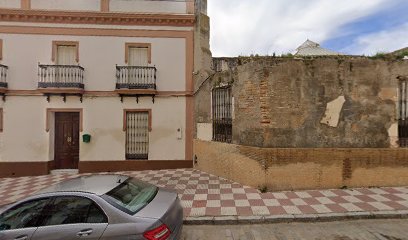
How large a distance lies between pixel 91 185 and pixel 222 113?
20.1 ft

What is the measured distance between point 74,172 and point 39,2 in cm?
761

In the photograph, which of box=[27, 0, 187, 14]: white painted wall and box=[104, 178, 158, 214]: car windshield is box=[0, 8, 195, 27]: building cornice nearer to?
box=[27, 0, 187, 14]: white painted wall

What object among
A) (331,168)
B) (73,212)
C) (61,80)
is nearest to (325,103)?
(331,168)

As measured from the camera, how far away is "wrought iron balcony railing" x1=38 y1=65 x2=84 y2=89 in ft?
31.6

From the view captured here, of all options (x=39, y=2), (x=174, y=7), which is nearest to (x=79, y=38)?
(x=39, y=2)

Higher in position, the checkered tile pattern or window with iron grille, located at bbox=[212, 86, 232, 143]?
window with iron grille, located at bbox=[212, 86, 232, 143]

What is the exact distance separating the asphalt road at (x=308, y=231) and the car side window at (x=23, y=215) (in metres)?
2.66

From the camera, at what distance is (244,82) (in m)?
7.77

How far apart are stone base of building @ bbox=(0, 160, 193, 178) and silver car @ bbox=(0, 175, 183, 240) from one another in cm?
659

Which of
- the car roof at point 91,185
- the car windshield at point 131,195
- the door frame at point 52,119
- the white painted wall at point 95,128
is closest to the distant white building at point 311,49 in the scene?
the white painted wall at point 95,128

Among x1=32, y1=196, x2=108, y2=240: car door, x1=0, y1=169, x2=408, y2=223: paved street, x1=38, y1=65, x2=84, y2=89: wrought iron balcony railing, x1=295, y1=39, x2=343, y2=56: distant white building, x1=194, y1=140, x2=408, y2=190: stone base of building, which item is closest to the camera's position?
x1=32, y1=196, x2=108, y2=240: car door

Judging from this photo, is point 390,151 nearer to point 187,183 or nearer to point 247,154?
point 247,154

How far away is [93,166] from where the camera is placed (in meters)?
10.1

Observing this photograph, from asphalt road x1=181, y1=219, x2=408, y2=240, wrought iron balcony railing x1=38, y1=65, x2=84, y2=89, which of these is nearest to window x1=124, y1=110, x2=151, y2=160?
wrought iron balcony railing x1=38, y1=65, x2=84, y2=89
